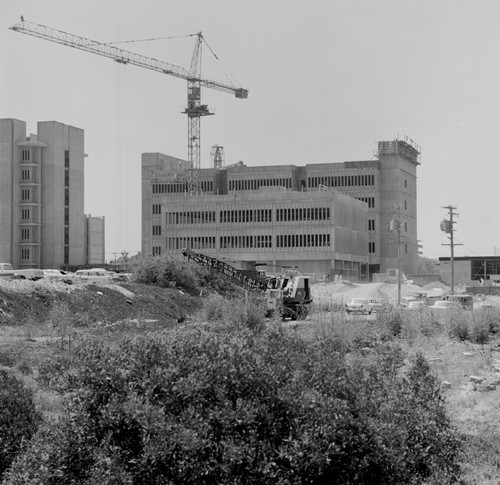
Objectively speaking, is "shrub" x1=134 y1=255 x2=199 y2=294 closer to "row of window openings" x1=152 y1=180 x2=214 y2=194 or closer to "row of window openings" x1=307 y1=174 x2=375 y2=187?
"row of window openings" x1=152 y1=180 x2=214 y2=194

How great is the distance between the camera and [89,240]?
169500 mm

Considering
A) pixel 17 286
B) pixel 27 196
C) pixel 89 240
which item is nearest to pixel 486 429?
pixel 17 286

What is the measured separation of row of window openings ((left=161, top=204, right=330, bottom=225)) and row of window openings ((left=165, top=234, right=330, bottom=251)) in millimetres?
2597

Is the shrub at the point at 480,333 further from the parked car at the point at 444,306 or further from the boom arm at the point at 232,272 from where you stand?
the boom arm at the point at 232,272

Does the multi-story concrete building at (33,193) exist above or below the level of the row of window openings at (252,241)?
above

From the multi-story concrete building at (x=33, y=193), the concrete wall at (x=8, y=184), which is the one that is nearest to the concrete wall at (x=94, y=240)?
the multi-story concrete building at (x=33, y=193)

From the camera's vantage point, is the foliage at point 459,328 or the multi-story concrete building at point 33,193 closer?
the foliage at point 459,328

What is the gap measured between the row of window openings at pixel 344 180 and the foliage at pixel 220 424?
151378mm

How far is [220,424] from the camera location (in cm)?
846

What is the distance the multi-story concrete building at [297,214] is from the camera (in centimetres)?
13100

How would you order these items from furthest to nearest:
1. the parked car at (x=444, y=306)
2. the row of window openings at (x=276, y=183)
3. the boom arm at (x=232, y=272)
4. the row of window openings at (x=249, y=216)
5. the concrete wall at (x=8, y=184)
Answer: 1. the row of window openings at (x=276, y=183)
2. the concrete wall at (x=8, y=184)
3. the row of window openings at (x=249, y=216)
4. the boom arm at (x=232, y=272)
5. the parked car at (x=444, y=306)

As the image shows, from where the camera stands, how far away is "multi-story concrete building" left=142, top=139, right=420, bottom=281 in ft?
430

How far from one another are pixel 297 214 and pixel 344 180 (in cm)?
3204

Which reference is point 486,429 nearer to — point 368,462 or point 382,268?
point 368,462
